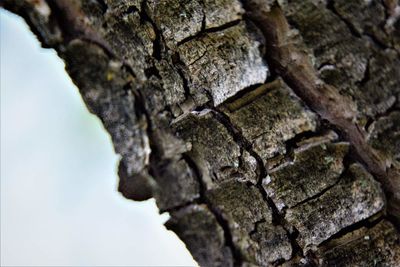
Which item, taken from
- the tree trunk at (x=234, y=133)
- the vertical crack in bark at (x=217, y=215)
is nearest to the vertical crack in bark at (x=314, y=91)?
the tree trunk at (x=234, y=133)

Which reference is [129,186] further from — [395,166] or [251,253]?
[395,166]

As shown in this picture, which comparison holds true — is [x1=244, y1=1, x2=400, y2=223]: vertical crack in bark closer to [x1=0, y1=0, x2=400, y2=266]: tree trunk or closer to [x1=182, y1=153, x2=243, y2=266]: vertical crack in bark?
[x1=0, y1=0, x2=400, y2=266]: tree trunk

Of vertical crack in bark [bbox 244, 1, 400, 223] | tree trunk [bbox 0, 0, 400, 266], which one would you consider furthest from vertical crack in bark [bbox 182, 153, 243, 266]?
vertical crack in bark [bbox 244, 1, 400, 223]

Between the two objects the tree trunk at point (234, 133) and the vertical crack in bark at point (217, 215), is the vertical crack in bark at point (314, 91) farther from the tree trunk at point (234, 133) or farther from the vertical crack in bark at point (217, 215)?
the vertical crack in bark at point (217, 215)

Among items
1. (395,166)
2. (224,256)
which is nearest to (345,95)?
(395,166)
